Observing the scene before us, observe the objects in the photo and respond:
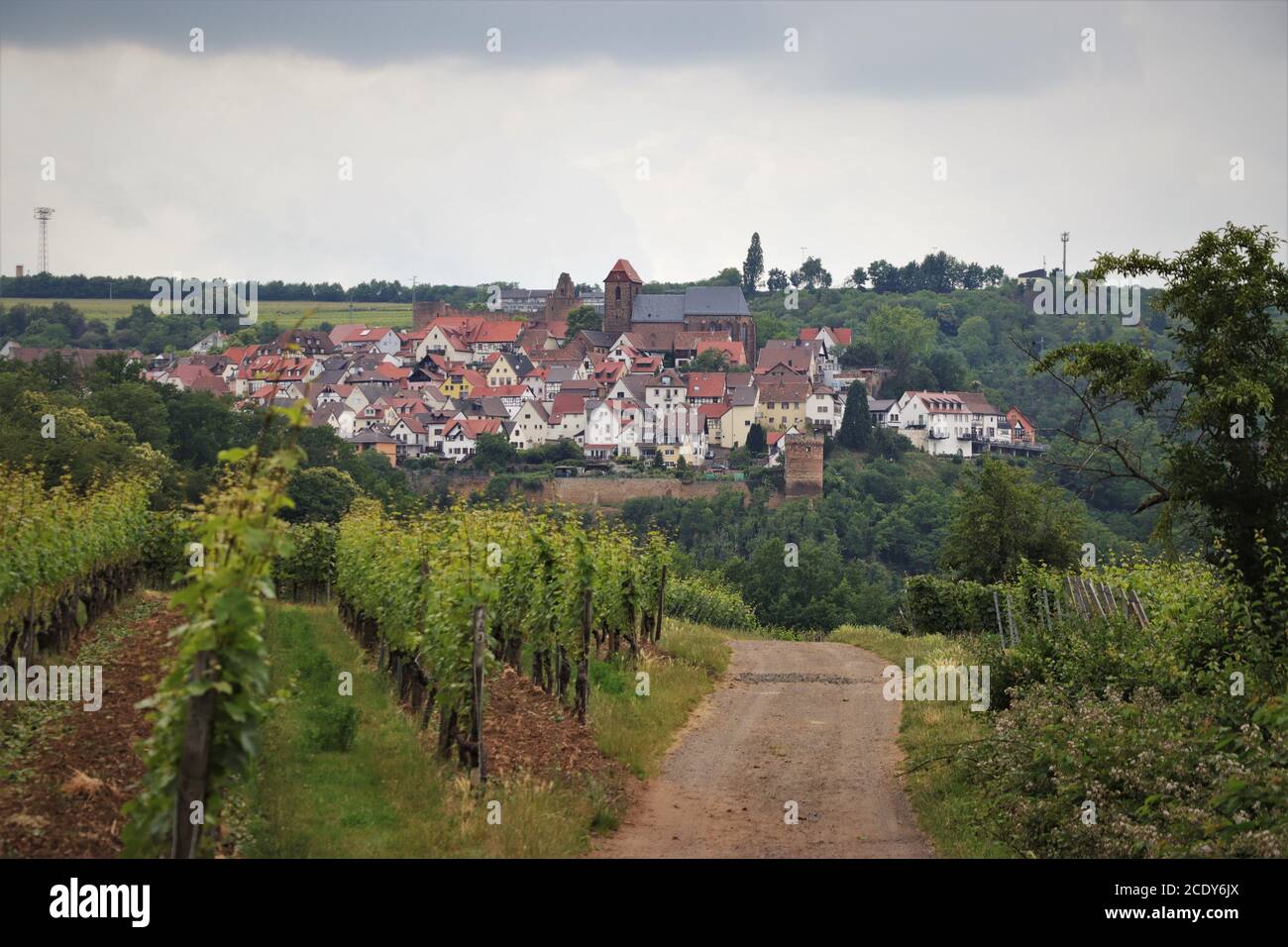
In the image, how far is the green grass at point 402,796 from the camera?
11.8m

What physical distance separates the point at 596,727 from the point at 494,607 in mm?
3277

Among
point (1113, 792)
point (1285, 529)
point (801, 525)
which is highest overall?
point (1285, 529)

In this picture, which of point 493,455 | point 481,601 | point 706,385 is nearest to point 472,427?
point 493,455

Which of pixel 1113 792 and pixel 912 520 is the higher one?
pixel 1113 792

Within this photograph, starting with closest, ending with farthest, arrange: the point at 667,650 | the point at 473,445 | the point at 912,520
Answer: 1. the point at 667,650
2. the point at 912,520
3. the point at 473,445

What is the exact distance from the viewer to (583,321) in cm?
17175

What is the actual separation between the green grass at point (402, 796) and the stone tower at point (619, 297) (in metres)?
147

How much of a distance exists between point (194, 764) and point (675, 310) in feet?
533

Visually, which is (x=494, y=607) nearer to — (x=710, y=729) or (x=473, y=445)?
(x=710, y=729)

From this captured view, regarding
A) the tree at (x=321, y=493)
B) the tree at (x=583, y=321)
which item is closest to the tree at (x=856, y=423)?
the tree at (x=583, y=321)

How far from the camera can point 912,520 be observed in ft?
350

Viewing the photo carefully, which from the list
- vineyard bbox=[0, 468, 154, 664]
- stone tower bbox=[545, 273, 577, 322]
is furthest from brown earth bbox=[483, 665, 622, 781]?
stone tower bbox=[545, 273, 577, 322]

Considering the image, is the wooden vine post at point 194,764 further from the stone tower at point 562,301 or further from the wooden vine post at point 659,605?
the stone tower at point 562,301
